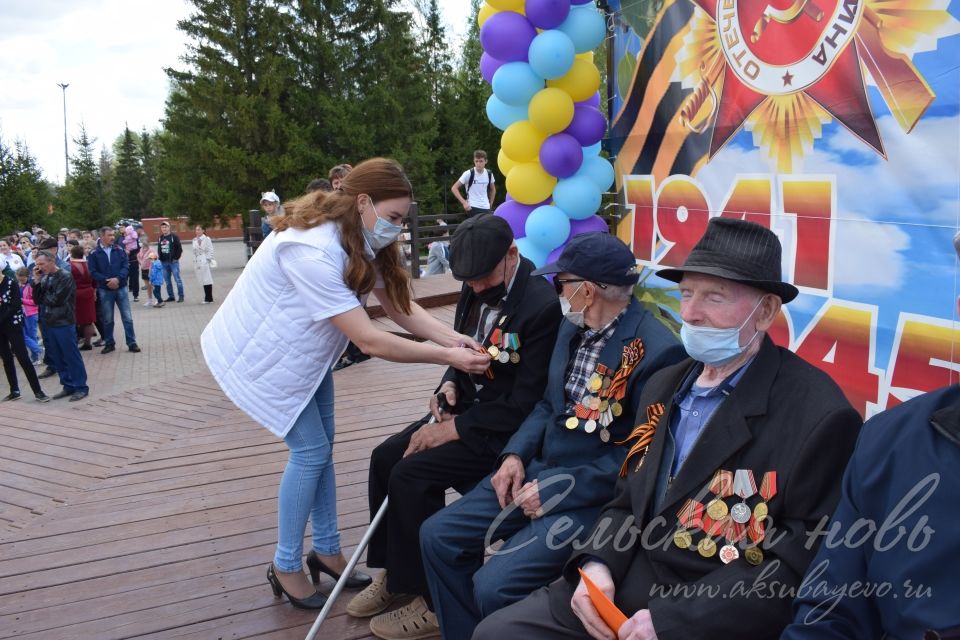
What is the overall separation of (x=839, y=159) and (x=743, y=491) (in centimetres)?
177

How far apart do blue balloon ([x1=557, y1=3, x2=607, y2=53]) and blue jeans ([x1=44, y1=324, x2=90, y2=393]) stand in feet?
20.1

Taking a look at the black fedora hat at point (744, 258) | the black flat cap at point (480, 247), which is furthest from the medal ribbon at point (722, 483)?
the black flat cap at point (480, 247)

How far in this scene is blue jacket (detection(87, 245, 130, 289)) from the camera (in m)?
10.7

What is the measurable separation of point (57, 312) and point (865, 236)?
7.97 m

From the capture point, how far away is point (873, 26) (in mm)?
2723

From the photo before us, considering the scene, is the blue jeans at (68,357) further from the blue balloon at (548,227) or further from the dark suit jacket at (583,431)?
the dark suit jacket at (583,431)

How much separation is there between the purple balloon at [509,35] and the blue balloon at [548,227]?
40.6 inches

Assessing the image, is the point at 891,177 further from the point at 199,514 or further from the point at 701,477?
the point at 199,514

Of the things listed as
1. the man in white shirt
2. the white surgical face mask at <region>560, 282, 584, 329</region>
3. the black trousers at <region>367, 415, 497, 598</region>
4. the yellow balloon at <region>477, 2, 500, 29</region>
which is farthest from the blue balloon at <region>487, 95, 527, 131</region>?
the man in white shirt

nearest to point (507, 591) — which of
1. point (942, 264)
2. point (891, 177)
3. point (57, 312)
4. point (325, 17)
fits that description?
point (942, 264)

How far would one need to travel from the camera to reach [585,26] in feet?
15.1

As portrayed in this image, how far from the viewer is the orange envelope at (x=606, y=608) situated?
70.4 inches

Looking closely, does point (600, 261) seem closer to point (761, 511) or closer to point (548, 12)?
point (761, 511)

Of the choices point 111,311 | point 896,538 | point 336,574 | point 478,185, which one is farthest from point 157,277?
point 896,538
